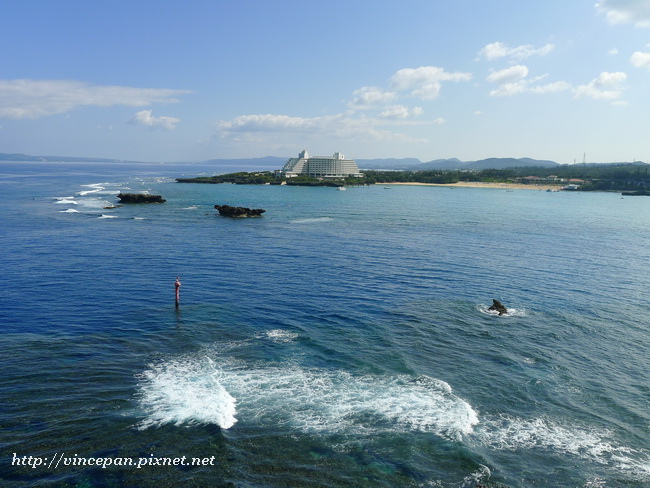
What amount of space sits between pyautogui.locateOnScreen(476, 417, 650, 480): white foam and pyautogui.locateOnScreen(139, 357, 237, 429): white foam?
41.9ft

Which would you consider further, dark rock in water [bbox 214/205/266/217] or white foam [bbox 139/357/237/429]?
dark rock in water [bbox 214/205/266/217]

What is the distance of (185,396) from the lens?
23.5 metres

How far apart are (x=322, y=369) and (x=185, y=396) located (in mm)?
8085

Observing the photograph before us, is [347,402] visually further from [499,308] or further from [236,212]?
[236,212]

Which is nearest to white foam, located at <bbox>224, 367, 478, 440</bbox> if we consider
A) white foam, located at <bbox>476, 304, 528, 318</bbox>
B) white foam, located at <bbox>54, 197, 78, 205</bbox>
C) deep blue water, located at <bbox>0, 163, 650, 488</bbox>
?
deep blue water, located at <bbox>0, 163, 650, 488</bbox>

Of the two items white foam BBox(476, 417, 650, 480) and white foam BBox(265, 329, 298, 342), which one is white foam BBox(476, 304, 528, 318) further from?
white foam BBox(265, 329, 298, 342)

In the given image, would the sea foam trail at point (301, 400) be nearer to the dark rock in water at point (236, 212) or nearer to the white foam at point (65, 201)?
the dark rock in water at point (236, 212)

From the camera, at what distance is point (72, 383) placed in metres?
24.1

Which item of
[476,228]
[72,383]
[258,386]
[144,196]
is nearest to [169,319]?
[72,383]

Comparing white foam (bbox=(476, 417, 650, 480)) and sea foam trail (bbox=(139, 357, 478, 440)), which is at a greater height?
sea foam trail (bbox=(139, 357, 478, 440))

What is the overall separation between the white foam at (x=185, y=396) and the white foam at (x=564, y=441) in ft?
41.9

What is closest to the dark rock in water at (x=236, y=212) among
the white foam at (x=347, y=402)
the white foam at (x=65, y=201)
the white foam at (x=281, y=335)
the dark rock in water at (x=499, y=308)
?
the white foam at (x=65, y=201)

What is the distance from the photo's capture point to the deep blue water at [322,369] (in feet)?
61.4

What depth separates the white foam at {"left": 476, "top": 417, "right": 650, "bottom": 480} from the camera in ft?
63.7
